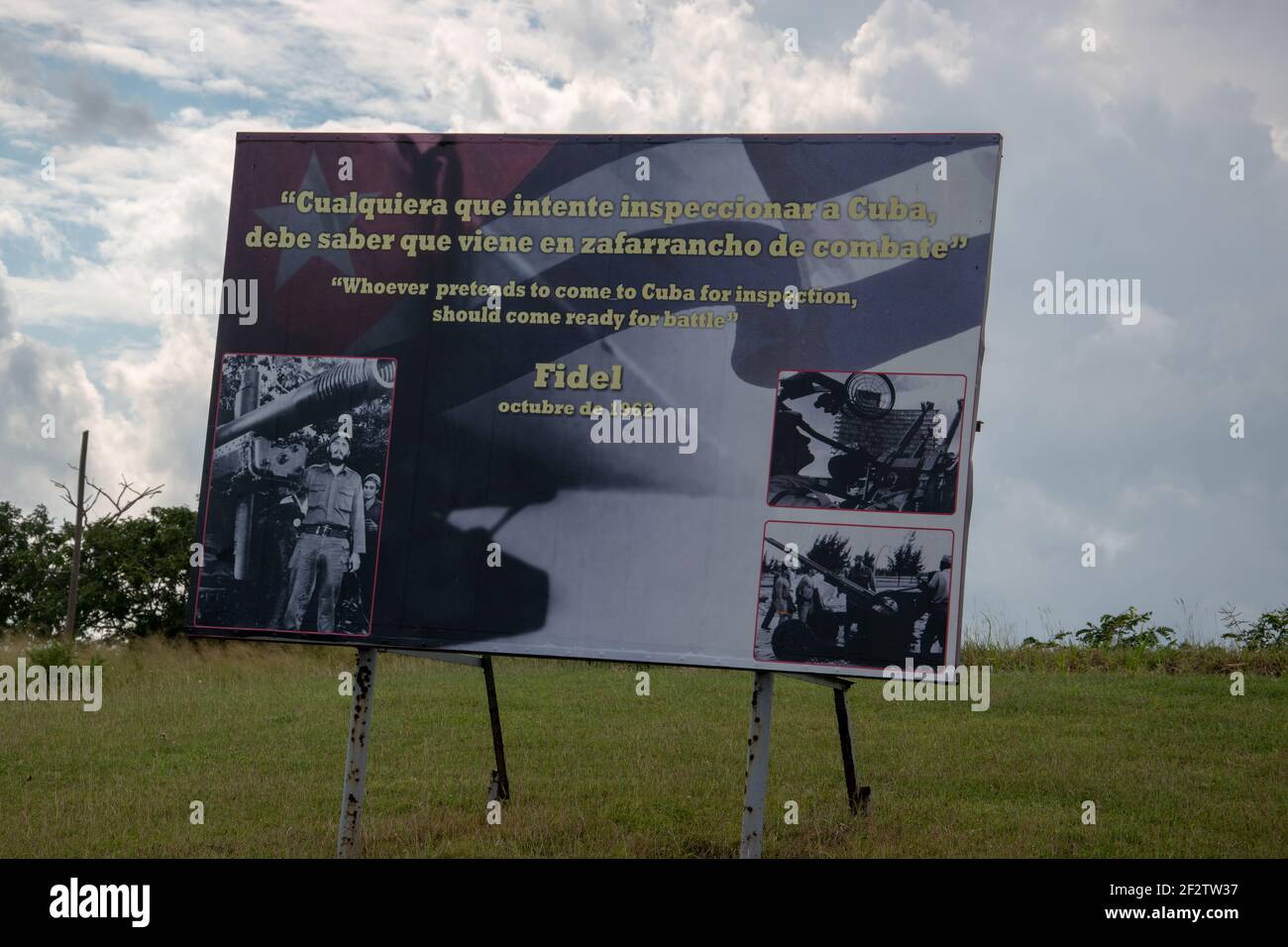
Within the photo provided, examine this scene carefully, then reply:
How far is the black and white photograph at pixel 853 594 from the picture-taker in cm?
738

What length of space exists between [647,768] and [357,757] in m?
4.14

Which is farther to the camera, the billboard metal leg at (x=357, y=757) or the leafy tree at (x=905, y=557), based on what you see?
the billboard metal leg at (x=357, y=757)

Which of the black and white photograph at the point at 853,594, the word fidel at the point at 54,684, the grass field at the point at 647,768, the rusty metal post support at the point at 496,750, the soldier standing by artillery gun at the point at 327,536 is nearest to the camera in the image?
the black and white photograph at the point at 853,594

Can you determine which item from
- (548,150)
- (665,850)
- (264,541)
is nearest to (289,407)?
(264,541)

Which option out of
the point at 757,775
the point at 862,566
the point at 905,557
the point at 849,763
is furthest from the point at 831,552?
the point at 849,763

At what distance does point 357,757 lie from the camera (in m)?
8.23

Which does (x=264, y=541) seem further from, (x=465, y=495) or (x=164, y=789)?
(x=164, y=789)

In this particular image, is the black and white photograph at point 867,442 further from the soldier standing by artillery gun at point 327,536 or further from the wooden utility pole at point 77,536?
the wooden utility pole at point 77,536

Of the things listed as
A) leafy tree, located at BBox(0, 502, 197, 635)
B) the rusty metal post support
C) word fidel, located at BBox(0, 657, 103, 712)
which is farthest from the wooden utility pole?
the rusty metal post support

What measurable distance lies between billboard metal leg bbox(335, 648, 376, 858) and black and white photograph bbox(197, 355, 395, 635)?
34 cm

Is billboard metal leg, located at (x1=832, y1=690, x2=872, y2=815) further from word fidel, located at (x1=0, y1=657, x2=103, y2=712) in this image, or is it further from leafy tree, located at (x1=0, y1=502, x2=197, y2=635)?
leafy tree, located at (x1=0, y1=502, x2=197, y2=635)

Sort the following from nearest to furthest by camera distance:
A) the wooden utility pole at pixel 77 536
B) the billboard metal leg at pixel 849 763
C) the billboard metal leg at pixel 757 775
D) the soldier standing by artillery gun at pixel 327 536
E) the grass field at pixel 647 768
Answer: the billboard metal leg at pixel 757 775 < the soldier standing by artillery gun at pixel 327 536 < the billboard metal leg at pixel 849 763 < the grass field at pixel 647 768 < the wooden utility pole at pixel 77 536

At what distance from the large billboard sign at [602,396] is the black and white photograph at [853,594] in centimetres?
2

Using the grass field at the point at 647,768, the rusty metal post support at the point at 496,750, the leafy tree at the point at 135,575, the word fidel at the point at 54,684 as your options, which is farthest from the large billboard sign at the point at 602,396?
the leafy tree at the point at 135,575
